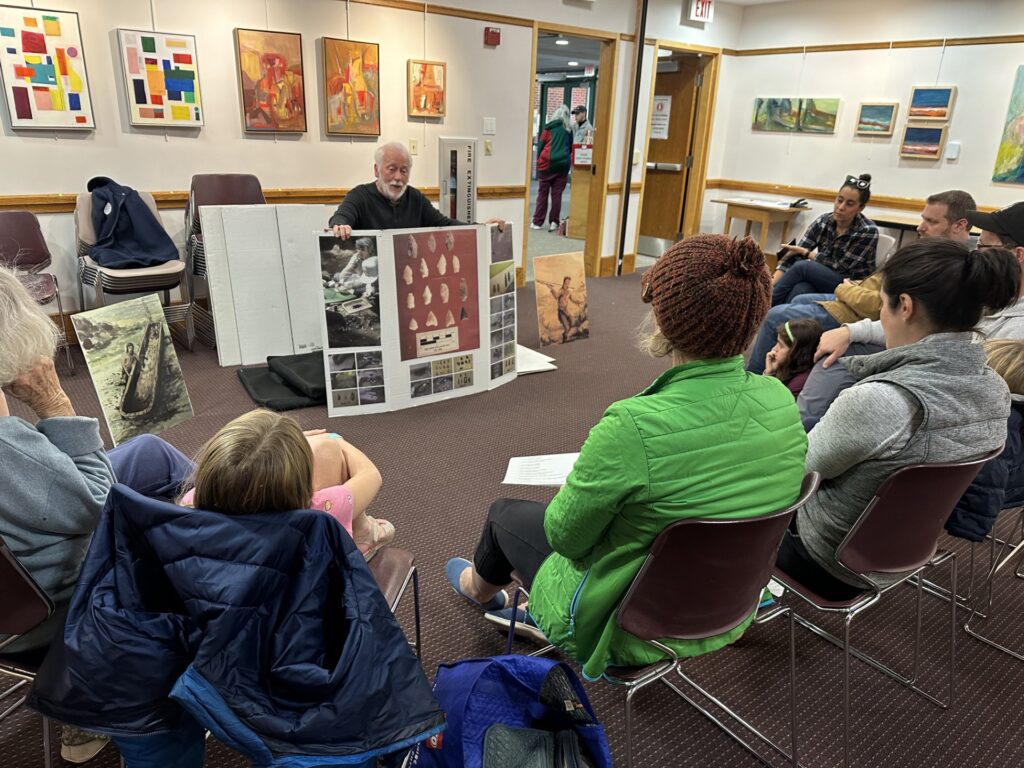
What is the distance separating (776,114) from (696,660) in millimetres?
6627

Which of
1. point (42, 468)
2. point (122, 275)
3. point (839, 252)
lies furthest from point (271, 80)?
point (42, 468)

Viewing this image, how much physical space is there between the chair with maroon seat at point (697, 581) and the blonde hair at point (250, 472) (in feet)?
2.08

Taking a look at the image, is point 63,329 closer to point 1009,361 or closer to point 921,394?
point 921,394

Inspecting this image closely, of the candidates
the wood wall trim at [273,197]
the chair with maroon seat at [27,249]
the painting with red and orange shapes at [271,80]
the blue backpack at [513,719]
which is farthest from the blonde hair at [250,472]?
the painting with red and orange shapes at [271,80]

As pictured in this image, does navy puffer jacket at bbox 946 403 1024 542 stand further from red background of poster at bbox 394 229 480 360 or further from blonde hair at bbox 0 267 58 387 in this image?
red background of poster at bbox 394 229 480 360

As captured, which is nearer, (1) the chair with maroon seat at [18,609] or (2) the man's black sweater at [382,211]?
(1) the chair with maroon seat at [18,609]

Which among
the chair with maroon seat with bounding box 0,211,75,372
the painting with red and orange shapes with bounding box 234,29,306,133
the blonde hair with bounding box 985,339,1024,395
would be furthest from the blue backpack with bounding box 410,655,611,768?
the painting with red and orange shapes with bounding box 234,29,306,133

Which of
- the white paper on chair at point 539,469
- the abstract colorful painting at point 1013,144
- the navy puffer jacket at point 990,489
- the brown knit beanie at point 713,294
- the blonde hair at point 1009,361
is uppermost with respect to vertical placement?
the abstract colorful painting at point 1013,144

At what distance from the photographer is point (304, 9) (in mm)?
4605

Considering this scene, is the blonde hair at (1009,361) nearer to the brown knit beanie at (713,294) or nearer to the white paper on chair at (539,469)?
the brown knit beanie at (713,294)

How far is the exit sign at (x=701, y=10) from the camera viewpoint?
6.59 meters

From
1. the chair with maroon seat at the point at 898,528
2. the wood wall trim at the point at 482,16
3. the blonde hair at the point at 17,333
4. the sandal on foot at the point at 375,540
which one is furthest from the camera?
the wood wall trim at the point at 482,16

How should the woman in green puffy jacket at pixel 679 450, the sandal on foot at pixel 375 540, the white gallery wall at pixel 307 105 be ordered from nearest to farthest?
the woman in green puffy jacket at pixel 679 450, the sandal on foot at pixel 375 540, the white gallery wall at pixel 307 105

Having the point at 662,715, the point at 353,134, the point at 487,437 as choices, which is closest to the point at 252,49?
the point at 353,134
